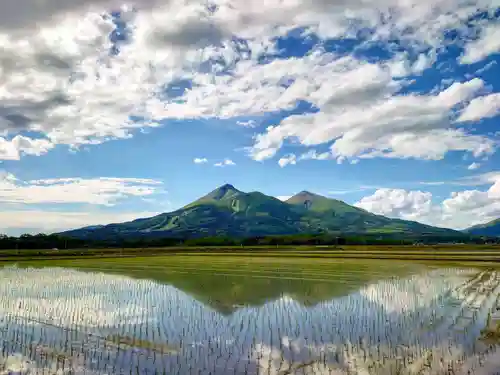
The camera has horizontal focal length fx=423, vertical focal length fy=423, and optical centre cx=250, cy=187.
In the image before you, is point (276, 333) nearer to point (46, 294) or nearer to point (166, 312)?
point (166, 312)

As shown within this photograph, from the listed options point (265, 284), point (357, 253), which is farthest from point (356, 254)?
point (265, 284)

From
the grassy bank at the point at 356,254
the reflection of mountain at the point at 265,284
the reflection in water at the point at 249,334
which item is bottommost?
the reflection in water at the point at 249,334

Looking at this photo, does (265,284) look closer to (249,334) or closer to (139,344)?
(249,334)

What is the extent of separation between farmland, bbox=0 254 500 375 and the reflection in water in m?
0.05

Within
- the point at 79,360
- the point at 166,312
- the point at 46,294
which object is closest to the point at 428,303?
the point at 166,312

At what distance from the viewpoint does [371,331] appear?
14.6 meters

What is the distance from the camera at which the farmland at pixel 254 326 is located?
11.1 m

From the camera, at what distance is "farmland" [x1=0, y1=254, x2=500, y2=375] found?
1114cm

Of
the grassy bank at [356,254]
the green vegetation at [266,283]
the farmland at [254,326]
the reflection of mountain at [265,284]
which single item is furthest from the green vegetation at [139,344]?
the grassy bank at [356,254]

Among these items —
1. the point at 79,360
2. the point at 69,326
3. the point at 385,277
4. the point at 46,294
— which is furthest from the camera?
the point at 385,277

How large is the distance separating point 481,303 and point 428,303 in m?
2.41

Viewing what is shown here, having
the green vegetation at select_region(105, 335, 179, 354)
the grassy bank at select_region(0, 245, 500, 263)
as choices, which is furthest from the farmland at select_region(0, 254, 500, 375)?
the grassy bank at select_region(0, 245, 500, 263)

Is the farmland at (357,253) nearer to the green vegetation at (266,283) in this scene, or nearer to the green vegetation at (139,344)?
the green vegetation at (266,283)

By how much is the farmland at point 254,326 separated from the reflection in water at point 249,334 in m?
0.05
